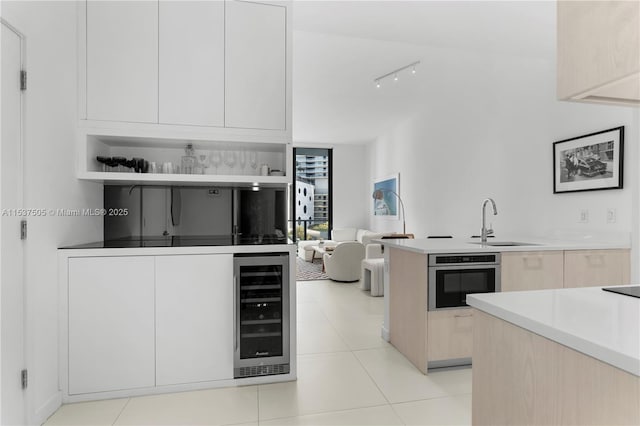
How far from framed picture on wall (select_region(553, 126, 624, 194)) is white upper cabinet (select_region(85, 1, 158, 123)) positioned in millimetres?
3472

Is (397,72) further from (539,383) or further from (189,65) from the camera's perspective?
(539,383)

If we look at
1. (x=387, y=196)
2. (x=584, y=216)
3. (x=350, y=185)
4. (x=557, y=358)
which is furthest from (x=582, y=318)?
(x=350, y=185)

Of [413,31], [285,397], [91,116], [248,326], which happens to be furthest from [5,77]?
[413,31]

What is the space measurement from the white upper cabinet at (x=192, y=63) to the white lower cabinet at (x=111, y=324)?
106cm

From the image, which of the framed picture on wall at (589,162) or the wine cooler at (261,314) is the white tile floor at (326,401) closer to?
the wine cooler at (261,314)

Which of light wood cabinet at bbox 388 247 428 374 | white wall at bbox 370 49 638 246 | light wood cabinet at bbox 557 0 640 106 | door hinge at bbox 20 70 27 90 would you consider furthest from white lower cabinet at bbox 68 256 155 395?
white wall at bbox 370 49 638 246

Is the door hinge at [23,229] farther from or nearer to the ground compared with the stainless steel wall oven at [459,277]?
farther from the ground

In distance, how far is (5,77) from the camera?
1665 millimetres

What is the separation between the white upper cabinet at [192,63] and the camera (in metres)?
2.40

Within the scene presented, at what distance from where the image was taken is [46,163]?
197 cm

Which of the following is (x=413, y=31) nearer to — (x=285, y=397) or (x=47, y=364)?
(x=285, y=397)

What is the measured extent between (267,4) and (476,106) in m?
3.11

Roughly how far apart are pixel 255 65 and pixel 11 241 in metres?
1.82

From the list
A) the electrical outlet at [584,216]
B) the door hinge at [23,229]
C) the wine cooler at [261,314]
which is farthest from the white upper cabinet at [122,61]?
the electrical outlet at [584,216]
